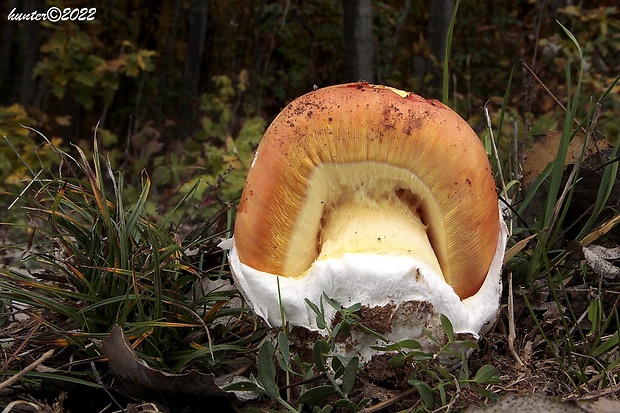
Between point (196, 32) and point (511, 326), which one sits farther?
point (196, 32)

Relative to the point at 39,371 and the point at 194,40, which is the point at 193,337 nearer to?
the point at 39,371

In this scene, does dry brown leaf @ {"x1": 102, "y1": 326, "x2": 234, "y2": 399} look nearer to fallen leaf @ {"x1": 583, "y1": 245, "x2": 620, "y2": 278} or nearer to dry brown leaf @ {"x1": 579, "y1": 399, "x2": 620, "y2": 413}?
dry brown leaf @ {"x1": 579, "y1": 399, "x2": 620, "y2": 413}

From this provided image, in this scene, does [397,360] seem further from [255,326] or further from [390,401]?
[255,326]

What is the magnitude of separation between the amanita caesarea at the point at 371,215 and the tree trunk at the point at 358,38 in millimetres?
4151

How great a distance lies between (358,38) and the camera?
5445mm

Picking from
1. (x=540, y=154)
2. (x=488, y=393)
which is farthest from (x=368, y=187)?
(x=540, y=154)

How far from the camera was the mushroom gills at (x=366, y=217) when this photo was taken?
133 centimetres

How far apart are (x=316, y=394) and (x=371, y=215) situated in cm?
44

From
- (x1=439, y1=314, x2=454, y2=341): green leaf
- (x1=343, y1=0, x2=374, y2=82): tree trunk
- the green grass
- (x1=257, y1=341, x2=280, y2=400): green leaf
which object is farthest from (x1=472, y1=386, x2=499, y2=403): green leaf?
(x1=343, y1=0, x2=374, y2=82): tree trunk

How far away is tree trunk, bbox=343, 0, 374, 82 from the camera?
17.6 ft

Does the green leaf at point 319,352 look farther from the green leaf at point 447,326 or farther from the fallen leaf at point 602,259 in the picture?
the fallen leaf at point 602,259

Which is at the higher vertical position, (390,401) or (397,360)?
(397,360)

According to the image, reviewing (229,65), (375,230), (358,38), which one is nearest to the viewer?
(375,230)

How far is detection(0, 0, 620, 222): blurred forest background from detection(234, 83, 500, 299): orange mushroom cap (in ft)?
7.10
